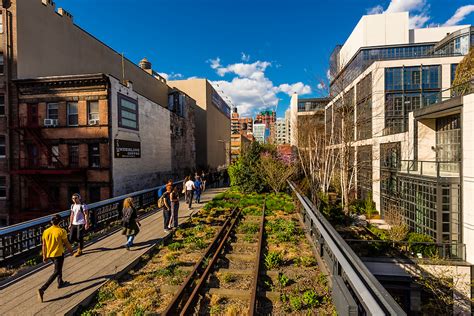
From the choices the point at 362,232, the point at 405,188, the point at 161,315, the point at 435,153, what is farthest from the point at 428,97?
the point at 161,315

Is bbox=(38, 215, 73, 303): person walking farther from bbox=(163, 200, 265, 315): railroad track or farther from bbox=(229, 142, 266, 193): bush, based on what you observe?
bbox=(229, 142, 266, 193): bush

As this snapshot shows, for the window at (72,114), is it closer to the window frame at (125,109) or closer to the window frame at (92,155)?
the window frame at (92,155)

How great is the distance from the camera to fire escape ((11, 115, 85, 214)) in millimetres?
17641

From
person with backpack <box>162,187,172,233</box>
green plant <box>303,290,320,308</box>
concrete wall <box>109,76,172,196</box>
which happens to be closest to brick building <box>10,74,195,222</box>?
concrete wall <box>109,76,172,196</box>

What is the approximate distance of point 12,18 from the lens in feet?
57.9

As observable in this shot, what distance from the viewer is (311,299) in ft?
17.1

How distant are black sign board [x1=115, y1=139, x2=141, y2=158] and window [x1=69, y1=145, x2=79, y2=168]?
3.01m

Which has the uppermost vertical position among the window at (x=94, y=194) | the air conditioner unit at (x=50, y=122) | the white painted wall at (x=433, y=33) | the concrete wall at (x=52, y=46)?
the white painted wall at (x=433, y=33)

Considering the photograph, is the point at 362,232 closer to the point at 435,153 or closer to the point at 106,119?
the point at 435,153

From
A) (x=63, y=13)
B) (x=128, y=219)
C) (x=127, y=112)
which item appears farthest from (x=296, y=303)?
(x=63, y=13)

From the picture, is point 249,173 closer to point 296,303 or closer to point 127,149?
point 127,149

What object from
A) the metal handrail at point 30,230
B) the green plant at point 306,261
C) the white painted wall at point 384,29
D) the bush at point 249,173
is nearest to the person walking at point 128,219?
the metal handrail at point 30,230

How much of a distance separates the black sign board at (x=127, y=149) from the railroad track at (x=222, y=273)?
11799 mm

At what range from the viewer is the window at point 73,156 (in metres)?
17.9
